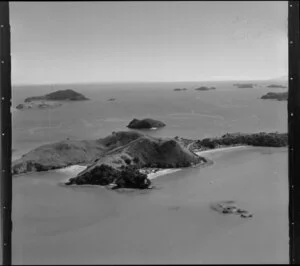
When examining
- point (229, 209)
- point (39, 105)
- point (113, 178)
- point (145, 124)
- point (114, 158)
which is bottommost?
point (229, 209)

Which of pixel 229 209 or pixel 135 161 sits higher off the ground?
pixel 135 161

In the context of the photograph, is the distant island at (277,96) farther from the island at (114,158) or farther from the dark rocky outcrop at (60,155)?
the dark rocky outcrop at (60,155)

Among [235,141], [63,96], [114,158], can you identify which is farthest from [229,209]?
[63,96]

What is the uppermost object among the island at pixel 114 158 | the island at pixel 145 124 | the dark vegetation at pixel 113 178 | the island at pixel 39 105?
the island at pixel 39 105

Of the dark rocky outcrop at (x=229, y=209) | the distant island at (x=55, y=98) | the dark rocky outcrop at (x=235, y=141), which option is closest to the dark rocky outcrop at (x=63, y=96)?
the distant island at (x=55, y=98)

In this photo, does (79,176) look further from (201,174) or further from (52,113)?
(201,174)

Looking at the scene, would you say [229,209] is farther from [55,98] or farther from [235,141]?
[55,98]
